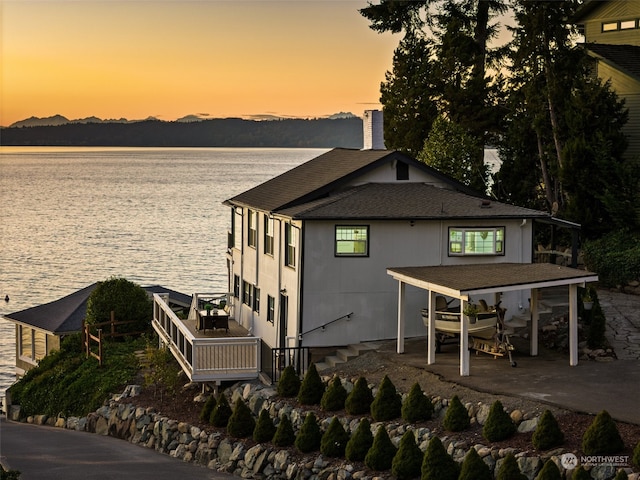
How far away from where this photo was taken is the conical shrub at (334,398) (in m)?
26.0

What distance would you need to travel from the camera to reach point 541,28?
45250 mm

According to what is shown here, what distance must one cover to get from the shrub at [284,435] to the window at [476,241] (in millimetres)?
8877

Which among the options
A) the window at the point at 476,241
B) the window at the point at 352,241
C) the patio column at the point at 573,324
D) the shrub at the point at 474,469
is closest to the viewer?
the shrub at the point at 474,469

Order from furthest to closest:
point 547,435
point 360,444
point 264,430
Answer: point 264,430 < point 360,444 < point 547,435

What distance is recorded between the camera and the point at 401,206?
104ft

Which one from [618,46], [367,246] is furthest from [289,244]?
[618,46]

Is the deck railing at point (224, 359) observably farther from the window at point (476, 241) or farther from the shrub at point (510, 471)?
the shrub at point (510, 471)

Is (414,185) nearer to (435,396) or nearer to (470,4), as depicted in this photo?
(435,396)

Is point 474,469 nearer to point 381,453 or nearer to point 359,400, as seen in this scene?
point 381,453

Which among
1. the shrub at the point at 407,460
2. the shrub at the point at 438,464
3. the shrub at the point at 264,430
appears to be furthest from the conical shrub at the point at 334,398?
the shrub at the point at 438,464

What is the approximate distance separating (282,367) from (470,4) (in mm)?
35774

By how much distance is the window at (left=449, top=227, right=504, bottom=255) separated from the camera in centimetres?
3192

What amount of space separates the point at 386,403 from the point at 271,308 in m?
9.52

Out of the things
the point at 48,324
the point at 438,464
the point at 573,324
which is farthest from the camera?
the point at 48,324
